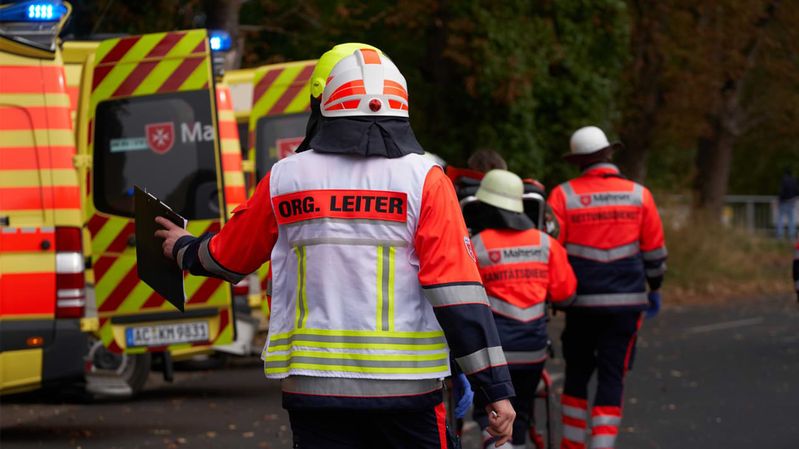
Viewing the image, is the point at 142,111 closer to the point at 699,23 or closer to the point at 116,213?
the point at 116,213

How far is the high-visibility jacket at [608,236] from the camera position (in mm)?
8508

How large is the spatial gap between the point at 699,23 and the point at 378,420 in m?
22.6

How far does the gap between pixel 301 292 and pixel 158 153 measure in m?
6.32

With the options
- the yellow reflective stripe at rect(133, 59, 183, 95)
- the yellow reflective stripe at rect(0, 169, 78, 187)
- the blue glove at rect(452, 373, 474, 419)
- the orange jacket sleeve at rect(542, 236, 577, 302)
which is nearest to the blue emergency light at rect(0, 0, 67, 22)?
the yellow reflective stripe at rect(0, 169, 78, 187)

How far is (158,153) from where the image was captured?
34.9 feet

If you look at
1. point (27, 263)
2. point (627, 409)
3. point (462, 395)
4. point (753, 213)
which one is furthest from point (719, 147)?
point (462, 395)

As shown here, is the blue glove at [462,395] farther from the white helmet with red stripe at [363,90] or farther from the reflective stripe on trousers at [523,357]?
the reflective stripe on trousers at [523,357]

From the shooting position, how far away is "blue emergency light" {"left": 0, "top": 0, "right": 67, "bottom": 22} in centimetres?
920

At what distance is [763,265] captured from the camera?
27125mm

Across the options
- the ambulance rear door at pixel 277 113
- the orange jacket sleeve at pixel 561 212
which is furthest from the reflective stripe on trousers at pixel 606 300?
the ambulance rear door at pixel 277 113

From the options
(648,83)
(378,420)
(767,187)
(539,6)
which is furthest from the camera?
(767,187)

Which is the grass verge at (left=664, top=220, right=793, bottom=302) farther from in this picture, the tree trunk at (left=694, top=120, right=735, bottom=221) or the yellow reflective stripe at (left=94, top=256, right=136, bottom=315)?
the yellow reflective stripe at (left=94, top=256, right=136, bottom=315)

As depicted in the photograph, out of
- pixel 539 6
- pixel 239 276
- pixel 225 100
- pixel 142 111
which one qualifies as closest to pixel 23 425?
pixel 142 111

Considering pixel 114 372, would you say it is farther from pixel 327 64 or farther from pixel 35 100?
pixel 327 64
